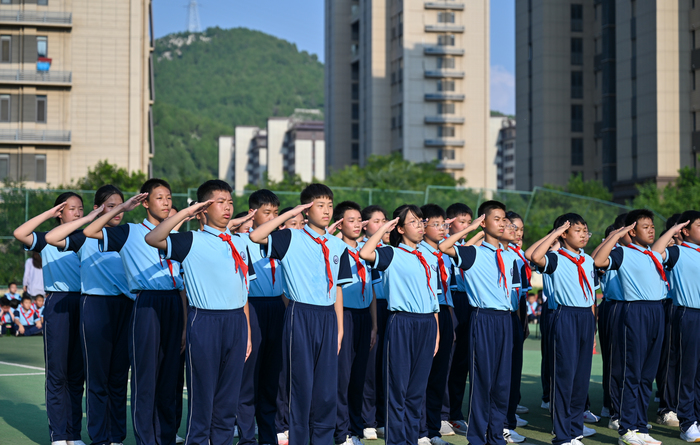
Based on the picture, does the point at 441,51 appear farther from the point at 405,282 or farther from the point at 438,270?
the point at 405,282

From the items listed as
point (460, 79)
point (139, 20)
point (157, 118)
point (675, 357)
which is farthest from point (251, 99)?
point (675, 357)

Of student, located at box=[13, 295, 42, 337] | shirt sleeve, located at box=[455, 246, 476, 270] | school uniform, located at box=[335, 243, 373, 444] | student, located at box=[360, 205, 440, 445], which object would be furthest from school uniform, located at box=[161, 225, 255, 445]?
student, located at box=[13, 295, 42, 337]

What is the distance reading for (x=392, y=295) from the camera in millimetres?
5941

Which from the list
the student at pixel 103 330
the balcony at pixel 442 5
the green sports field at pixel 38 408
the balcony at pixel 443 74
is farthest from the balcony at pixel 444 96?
the student at pixel 103 330

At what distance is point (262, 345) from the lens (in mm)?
6254

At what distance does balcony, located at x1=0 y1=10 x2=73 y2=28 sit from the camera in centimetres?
3712

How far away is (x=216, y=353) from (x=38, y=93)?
3654 cm

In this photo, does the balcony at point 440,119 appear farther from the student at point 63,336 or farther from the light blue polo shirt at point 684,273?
the student at point 63,336

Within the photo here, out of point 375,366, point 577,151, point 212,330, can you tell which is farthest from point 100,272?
point 577,151

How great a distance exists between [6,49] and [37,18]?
219 cm

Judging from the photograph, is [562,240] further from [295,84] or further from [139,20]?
[295,84]

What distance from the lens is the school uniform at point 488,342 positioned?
5.97 meters

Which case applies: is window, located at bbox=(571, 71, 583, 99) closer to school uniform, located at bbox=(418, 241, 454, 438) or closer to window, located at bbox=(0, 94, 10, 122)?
window, located at bbox=(0, 94, 10, 122)

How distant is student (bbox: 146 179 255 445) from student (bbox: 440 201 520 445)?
1.86 m
